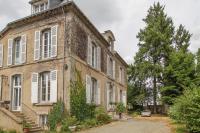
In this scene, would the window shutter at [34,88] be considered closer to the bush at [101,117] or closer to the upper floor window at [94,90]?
the upper floor window at [94,90]

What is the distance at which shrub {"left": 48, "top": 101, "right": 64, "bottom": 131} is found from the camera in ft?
46.7

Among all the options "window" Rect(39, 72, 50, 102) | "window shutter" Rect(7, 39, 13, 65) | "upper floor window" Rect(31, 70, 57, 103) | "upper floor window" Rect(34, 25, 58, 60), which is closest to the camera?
"upper floor window" Rect(31, 70, 57, 103)

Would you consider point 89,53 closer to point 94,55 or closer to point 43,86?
point 94,55

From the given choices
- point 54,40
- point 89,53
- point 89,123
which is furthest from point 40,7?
point 89,123

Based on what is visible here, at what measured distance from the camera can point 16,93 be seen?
17.3 meters

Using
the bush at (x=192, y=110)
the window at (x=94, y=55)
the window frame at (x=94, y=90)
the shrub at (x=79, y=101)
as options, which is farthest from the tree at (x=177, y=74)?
the bush at (x=192, y=110)

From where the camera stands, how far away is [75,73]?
1538 cm

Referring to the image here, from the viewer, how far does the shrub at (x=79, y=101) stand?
48.3ft

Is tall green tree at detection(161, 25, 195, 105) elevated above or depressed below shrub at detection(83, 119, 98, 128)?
above

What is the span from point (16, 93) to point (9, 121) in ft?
11.1

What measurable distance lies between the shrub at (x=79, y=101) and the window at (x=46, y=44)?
2.36 m

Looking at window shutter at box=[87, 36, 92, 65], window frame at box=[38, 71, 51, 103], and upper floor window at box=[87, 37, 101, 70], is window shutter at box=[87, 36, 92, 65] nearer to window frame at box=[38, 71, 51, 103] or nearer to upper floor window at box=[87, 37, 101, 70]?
upper floor window at box=[87, 37, 101, 70]

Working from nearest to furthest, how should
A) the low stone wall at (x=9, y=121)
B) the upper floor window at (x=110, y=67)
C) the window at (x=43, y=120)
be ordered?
the low stone wall at (x=9, y=121) < the window at (x=43, y=120) < the upper floor window at (x=110, y=67)

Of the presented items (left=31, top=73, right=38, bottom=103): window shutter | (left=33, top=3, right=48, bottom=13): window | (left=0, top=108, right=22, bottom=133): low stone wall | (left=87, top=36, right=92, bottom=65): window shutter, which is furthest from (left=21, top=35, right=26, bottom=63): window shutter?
(left=87, top=36, right=92, bottom=65): window shutter
